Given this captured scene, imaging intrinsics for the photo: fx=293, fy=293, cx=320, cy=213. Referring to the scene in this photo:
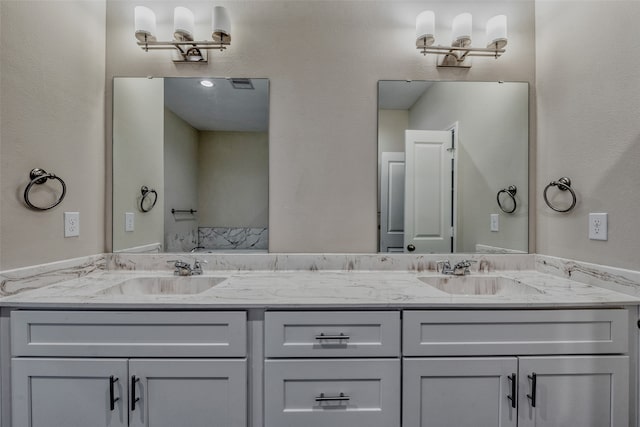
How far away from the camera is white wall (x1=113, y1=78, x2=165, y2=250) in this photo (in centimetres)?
161

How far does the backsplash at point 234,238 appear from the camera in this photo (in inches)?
63.8

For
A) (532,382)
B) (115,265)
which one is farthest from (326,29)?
(532,382)

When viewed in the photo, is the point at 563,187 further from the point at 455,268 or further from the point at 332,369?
the point at 332,369

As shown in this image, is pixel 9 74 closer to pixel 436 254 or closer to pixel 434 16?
pixel 434 16

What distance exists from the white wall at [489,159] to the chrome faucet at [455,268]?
13cm

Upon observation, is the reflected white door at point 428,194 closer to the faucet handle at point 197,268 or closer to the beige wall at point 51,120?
the faucet handle at point 197,268

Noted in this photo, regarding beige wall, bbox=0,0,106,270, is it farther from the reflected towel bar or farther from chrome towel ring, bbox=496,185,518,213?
chrome towel ring, bbox=496,185,518,213

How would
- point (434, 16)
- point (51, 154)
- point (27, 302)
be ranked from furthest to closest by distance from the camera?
point (434, 16)
point (51, 154)
point (27, 302)

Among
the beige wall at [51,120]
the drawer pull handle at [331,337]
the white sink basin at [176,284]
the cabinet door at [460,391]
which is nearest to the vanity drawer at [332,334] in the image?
the drawer pull handle at [331,337]

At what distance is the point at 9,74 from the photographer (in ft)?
3.65

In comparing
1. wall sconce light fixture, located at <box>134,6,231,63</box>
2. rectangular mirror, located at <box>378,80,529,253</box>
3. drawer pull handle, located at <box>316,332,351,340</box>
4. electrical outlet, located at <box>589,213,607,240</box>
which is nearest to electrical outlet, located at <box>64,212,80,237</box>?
wall sconce light fixture, located at <box>134,6,231,63</box>

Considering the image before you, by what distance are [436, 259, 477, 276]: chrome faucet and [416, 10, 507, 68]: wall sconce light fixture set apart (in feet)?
3.66

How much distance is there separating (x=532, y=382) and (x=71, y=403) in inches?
65.5

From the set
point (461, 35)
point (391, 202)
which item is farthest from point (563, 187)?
point (461, 35)
